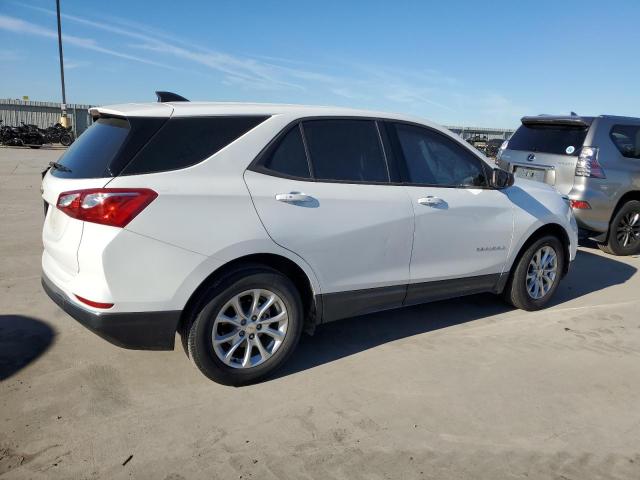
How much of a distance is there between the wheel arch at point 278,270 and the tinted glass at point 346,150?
2.05 feet

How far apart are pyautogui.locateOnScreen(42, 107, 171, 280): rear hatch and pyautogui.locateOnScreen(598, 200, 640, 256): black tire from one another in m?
6.42

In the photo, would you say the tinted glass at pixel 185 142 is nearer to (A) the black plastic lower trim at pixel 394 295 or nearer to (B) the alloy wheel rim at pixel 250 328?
(B) the alloy wheel rim at pixel 250 328

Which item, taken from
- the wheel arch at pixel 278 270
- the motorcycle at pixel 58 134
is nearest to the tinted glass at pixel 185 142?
the wheel arch at pixel 278 270

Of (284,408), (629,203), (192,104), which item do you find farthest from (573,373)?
(629,203)

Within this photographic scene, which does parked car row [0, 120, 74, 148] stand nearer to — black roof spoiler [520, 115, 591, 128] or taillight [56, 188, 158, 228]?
black roof spoiler [520, 115, 591, 128]

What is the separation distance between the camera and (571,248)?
523 cm

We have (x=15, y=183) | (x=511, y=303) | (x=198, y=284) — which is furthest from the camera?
(x=15, y=183)

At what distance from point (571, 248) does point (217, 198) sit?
3689mm

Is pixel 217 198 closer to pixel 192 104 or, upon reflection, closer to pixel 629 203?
pixel 192 104

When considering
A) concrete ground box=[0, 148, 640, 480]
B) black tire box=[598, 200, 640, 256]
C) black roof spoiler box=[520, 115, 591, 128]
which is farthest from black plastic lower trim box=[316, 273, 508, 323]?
black tire box=[598, 200, 640, 256]

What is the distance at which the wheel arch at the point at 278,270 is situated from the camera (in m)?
3.18

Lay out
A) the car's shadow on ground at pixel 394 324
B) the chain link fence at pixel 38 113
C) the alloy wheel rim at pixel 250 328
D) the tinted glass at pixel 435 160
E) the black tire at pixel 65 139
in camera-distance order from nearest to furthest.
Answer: the alloy wheel rim at pixel 250 328 < the car's shadow on ground at pixel 394 324 < the tinted glass at pixel 435 160 < the black tire at pixel 65 139 < the chain link fence at pixel 38 113

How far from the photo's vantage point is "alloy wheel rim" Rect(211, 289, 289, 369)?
328cm

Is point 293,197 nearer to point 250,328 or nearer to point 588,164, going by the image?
point 250,328
